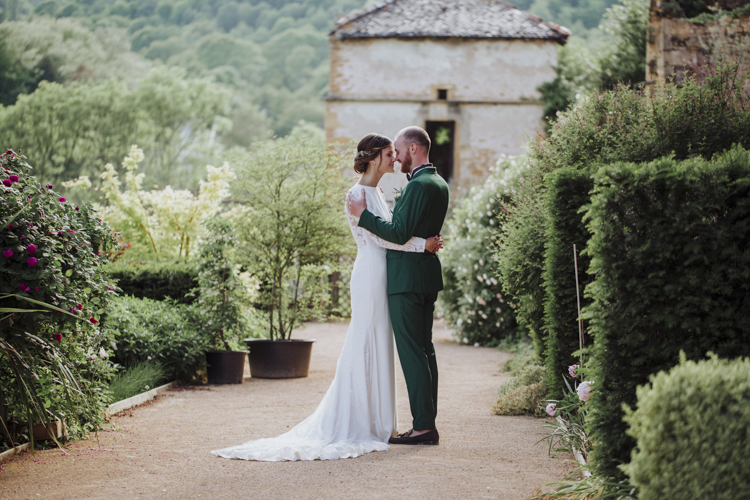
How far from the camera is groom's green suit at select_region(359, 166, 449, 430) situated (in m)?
4.83

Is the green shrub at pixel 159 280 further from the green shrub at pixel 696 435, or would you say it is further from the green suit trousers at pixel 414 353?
the green shrub at pixel 696 435

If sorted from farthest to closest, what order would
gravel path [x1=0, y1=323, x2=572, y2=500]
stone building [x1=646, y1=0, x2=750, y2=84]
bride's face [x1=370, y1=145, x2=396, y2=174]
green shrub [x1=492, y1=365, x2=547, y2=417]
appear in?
stone building [x1=646, y1=0, x2=750, y2=84] < green shrub [x1=492, y1=365, x2=547, y2=417] < bride's face [x1=370, y1=145, x2=396, y2=174] < gravel path [x1=0, y1=323, x2=572, y2=500]

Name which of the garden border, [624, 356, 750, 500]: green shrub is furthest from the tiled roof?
[624, 356, 750, 500]: green shrub

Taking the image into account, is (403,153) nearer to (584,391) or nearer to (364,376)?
(364,376)

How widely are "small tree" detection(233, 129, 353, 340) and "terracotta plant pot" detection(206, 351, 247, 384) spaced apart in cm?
104

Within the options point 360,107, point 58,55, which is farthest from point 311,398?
point 58,55

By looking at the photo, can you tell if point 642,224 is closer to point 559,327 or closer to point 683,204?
point 683,204

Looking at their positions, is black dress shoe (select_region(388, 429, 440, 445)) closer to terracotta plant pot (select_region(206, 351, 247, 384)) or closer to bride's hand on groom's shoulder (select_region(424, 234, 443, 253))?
bride's hand on groom's shoulder (select_region(424, 234, 443, 253))

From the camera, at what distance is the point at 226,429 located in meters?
5.56

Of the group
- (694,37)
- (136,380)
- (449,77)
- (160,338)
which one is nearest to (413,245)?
(136,380)

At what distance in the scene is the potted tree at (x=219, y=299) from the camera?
8227mm

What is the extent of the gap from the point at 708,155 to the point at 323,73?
5074 cm

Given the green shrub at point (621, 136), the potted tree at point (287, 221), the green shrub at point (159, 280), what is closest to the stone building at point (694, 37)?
the green shrub at point (621, 136)

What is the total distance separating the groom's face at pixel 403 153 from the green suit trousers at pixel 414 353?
952 millimetres
